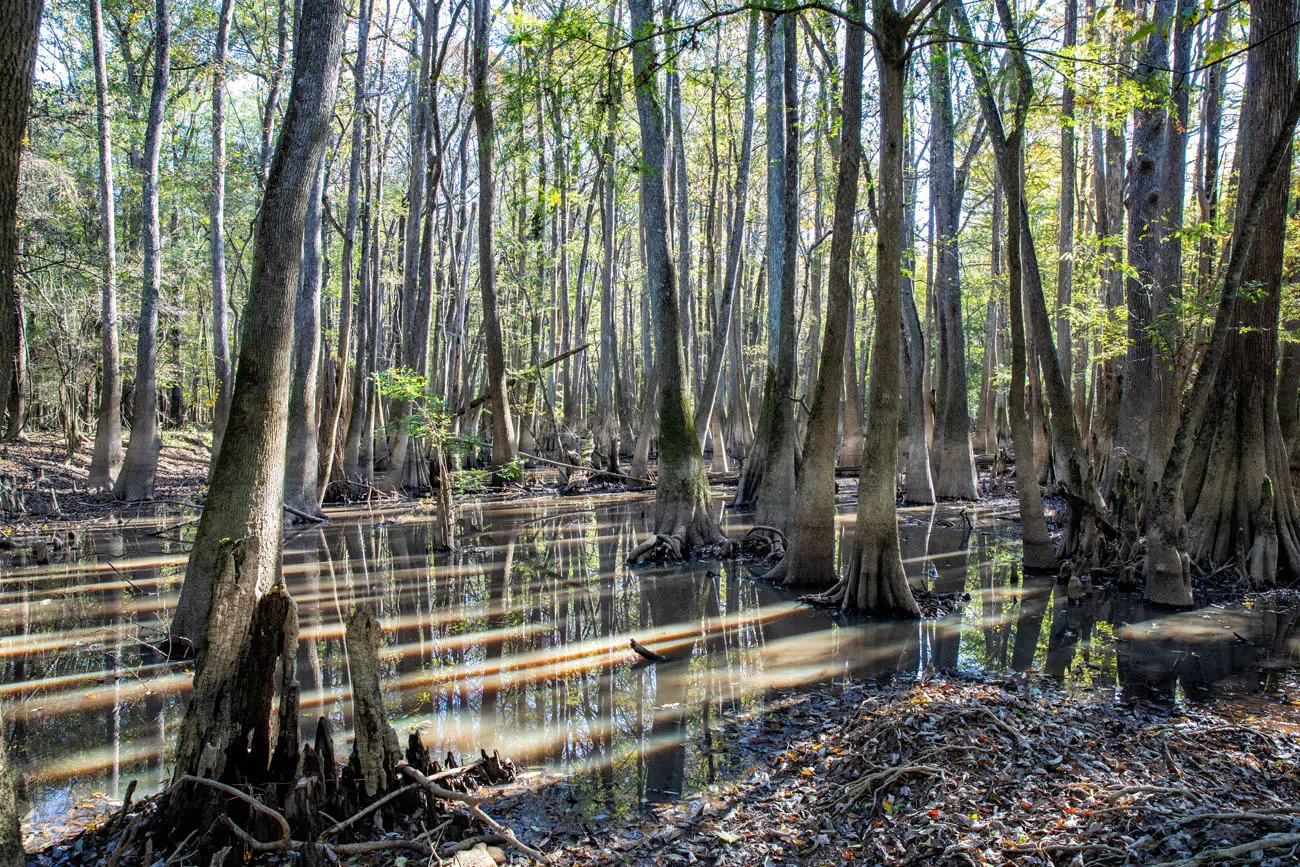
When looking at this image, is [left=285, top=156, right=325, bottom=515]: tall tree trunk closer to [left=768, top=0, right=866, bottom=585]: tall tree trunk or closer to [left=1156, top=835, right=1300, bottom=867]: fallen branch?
[left=768, top=0, right=866, bottom=585]: tall tree trunk

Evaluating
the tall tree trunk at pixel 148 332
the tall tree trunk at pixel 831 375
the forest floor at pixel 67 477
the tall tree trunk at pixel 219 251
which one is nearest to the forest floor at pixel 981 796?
the tall tree trunk at pixel 831 375

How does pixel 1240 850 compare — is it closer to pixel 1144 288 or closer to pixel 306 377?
pixel 1144 288

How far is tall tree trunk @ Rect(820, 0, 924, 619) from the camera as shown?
26.2 feet

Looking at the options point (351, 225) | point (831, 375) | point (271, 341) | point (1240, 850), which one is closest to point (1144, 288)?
point (831, 375)

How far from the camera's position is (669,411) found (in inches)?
453

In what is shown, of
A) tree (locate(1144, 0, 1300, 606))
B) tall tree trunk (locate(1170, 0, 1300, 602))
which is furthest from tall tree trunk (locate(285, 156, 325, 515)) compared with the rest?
tall tree trunk (locate(1170, 0, 1300, 602))

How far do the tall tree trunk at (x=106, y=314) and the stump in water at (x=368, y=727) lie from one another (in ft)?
47.2

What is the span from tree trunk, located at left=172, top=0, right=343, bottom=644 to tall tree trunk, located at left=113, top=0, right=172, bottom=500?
10792mm

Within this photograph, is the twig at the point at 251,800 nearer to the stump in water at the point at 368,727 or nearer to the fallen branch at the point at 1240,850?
the stump in water at the point at 368,727

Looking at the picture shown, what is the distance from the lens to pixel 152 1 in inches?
736

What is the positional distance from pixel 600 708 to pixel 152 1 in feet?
68.3

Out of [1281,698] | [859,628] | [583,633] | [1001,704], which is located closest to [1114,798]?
[1001,704]

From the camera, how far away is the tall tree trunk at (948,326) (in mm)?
15383

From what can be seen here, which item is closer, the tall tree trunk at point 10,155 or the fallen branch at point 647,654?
the tall tree trunk at point 10,155
